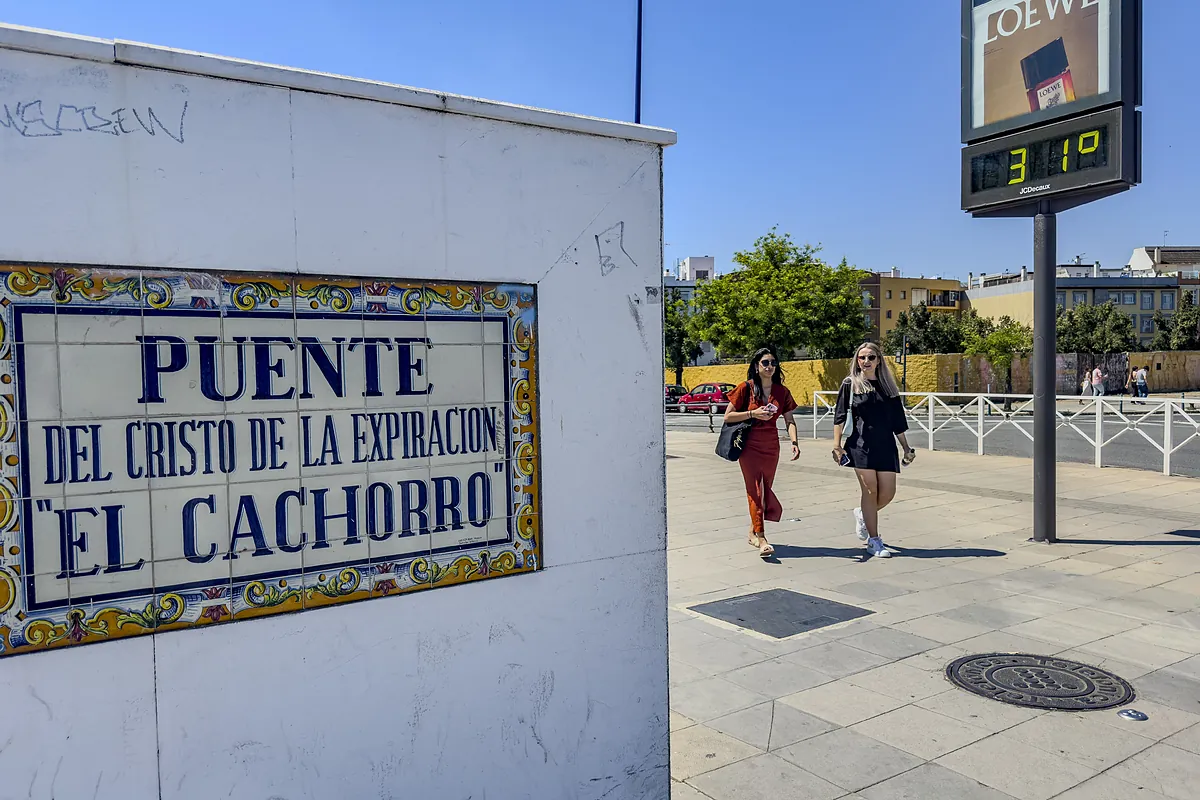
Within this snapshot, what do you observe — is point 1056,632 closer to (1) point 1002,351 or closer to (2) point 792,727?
(2) point 792,727

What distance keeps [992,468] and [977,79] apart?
7.02 metres

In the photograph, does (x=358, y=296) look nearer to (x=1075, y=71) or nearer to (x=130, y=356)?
(x=130, y=356)

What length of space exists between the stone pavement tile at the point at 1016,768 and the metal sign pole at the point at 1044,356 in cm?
477

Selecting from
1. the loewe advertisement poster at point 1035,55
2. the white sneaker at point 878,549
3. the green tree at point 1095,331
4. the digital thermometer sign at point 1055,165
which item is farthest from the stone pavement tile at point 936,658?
the green tree at point 1095,331

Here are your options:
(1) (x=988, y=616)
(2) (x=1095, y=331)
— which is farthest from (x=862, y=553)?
(2) (x=1095, y=331)

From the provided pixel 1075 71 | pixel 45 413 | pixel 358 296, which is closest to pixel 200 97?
pixel 358 296

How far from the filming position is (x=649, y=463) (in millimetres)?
3299

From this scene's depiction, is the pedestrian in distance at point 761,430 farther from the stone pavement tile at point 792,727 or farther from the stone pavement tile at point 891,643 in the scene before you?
the stone pavement tile at point 792,727

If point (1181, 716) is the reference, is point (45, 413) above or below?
above

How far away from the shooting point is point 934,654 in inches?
200

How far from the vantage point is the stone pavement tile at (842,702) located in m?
4.25

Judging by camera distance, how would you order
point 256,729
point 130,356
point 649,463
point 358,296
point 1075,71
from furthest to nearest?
1. point 1075,71
2. point 649,463
3. point 358,296
4. point 256,729
5. point 130,356

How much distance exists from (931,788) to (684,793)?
1009 mm

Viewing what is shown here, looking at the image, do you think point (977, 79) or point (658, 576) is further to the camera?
point (977, 79)
